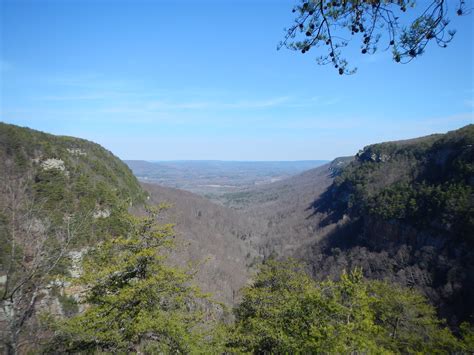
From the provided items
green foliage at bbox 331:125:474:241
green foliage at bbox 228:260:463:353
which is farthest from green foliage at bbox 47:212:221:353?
green foliage at bbox 331:125:474:241

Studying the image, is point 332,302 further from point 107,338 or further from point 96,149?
point 96,149

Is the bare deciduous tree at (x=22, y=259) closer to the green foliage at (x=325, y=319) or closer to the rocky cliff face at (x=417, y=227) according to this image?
the green foliage at (x=325, y=319)

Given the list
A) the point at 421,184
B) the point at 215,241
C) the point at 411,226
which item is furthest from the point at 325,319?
the point at 215,241

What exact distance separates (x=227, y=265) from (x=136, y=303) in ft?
280

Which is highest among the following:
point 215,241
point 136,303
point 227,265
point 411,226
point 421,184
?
point 136,303

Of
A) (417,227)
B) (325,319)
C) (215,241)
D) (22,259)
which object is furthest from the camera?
(215,241)

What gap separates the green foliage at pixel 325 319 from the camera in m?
9.92

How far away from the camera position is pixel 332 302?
10969mm

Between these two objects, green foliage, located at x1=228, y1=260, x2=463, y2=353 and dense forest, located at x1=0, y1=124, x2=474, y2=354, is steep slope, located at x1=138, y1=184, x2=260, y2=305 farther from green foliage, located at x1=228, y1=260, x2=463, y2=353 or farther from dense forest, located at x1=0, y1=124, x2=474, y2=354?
green foliage, located at x1=228, y1=260, x2=463, y2=353

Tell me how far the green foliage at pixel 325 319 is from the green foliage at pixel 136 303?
267 cm

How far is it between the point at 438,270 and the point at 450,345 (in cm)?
5026

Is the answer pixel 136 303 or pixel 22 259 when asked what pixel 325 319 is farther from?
pixel 22 259

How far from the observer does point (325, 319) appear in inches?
426

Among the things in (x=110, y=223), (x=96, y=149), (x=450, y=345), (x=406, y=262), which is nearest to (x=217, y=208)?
(x=96, y=149)
